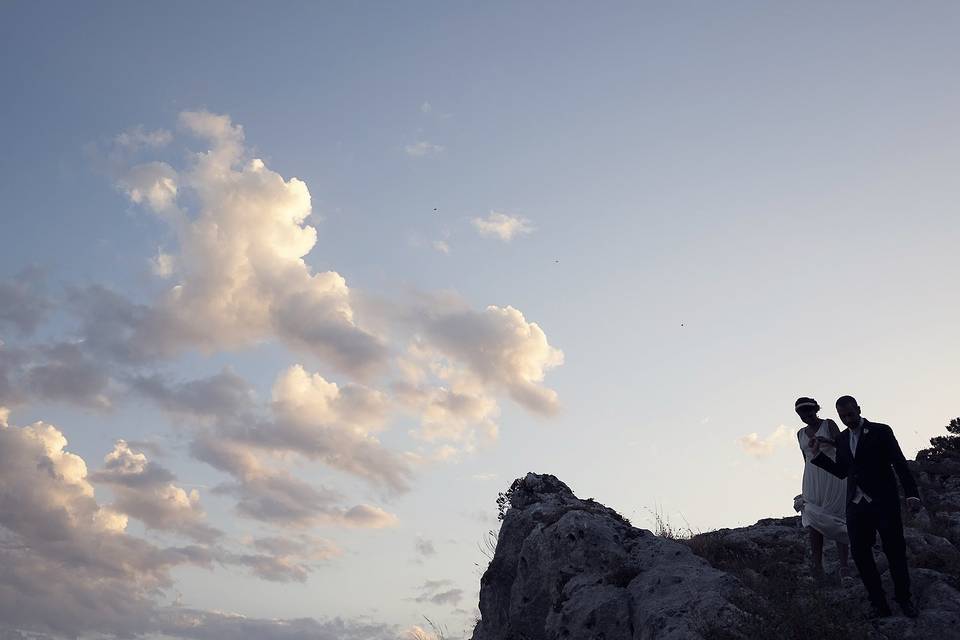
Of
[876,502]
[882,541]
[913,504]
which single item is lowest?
[882,541]

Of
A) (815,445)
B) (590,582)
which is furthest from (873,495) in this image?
(590,582)

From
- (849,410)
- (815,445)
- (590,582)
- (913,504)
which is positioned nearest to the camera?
(913,504)

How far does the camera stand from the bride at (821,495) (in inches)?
464

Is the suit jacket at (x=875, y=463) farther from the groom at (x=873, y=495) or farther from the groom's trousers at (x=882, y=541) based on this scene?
the groom's trousers at (x=882, y=541)

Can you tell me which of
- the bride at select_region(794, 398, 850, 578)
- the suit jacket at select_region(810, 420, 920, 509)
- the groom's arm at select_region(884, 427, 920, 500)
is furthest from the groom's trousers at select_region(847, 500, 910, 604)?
the bride at select_region(794, 398, 850, 578)

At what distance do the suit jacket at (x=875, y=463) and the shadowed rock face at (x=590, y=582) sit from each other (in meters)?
2.47

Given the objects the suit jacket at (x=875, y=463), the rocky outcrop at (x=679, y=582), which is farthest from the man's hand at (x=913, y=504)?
the rocky outcrop at (x=679, y=582)

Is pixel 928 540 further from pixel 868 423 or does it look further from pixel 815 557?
pixel 868 423

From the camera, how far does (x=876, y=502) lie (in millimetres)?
10367

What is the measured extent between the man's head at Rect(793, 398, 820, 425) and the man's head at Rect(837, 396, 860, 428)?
0.92 meters

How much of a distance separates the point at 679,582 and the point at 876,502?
3371 mm

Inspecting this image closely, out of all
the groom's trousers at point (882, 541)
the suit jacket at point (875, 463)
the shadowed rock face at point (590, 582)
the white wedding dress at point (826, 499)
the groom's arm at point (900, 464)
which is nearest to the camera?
the groom's arm at point (900, 464)

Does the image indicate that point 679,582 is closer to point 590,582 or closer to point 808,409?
point 590,582

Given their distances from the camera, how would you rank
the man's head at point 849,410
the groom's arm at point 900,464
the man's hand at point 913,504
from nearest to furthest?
the man's hand at point 913,504, the groom's arm at point 900,464, the man's head at point 849,410
